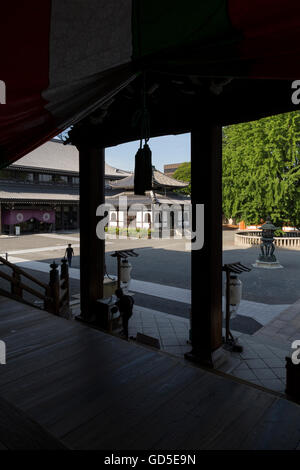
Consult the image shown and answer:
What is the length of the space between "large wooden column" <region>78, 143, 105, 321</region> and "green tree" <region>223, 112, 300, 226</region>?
16.0 metres

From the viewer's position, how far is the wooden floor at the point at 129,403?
206 cm

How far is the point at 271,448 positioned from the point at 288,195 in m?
18.7

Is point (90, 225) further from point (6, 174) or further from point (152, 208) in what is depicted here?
point (6, 174)

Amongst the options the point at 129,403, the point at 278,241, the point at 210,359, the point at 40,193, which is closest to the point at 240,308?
the point at 210,359

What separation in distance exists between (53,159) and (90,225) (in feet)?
99.3

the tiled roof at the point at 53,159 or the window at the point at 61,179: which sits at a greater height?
the tiled roof at the point at 53,159

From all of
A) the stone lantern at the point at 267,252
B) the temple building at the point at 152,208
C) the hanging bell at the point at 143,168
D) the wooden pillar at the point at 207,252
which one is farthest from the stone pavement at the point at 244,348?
the temple building at the point at 152,208

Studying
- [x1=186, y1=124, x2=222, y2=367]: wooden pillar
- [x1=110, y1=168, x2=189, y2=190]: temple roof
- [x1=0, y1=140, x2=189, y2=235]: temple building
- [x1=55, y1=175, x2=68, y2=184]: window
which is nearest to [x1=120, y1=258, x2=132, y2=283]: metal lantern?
[x1=186, y1=124, x2=222, y2=367]: wooden pillar

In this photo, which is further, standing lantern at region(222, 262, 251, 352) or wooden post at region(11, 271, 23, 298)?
wooden post at region(11, 271, 23, 298)

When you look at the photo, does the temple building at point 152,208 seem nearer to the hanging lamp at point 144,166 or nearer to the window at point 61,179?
the window at point 61,179

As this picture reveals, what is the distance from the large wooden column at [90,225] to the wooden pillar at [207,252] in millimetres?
1790

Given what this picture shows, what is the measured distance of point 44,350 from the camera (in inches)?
131

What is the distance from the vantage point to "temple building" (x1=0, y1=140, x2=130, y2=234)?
2630 centimetres

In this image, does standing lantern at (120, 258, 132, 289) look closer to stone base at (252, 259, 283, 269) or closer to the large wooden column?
the large wooden column
